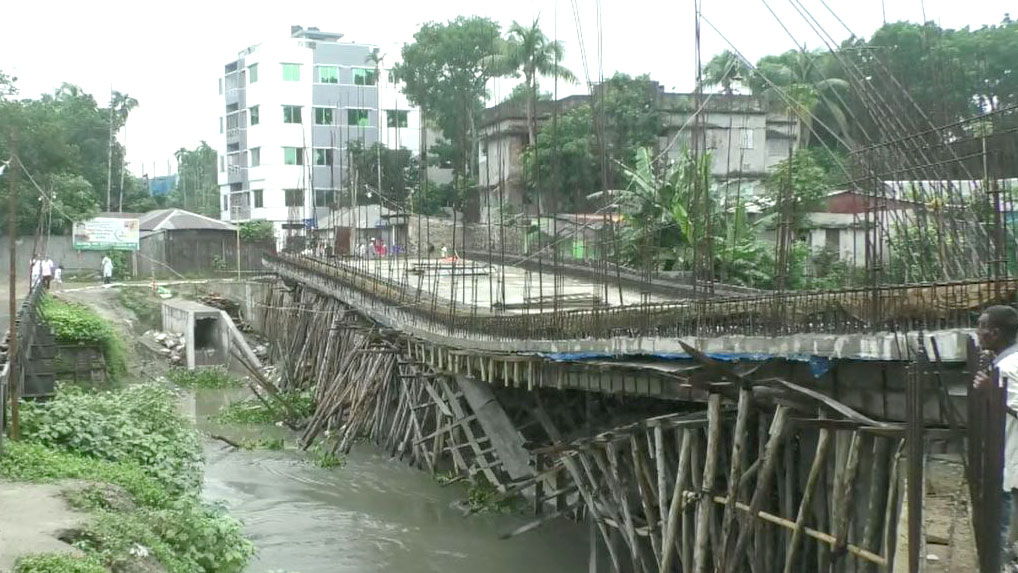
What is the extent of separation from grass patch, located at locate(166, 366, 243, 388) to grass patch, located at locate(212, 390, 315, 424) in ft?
16.1

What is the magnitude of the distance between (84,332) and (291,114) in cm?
2970

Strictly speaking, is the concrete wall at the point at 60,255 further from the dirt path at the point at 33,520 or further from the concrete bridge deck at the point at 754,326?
the dirt path at the point at 33,520

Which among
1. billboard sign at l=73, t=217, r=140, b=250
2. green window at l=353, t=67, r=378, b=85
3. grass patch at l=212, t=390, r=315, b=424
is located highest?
green window at l=353, t=67, r=378, b=85

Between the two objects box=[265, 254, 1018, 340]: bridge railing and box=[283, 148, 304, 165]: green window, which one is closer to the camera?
box=[265, 254, 1018, 340]: bridge railing

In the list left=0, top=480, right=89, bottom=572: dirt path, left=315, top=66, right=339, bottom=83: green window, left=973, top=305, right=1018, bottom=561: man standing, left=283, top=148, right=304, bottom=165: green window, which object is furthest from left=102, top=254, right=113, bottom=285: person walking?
left=973, top=305, right=1018, bottom=561: man standing

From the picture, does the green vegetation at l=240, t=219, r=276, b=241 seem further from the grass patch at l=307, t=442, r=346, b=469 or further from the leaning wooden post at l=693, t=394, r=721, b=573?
the leaning wooden post at l=693, t=394, r=721, b=573

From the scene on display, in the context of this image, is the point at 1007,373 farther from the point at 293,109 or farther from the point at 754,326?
the point at 293,109

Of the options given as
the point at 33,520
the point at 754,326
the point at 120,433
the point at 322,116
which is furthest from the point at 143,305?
the point at 754,326

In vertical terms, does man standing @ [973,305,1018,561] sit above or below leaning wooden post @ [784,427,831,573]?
above

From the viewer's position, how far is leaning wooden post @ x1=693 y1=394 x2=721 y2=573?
8.51 metres

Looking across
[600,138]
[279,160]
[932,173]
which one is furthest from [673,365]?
[279,160]

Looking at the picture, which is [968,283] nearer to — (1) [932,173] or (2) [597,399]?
(1) [932,173]

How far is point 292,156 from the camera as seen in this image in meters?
51.0

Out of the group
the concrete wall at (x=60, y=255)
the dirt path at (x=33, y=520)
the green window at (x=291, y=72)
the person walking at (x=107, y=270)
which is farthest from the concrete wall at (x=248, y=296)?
the dirt path at (x=33, y=520)
